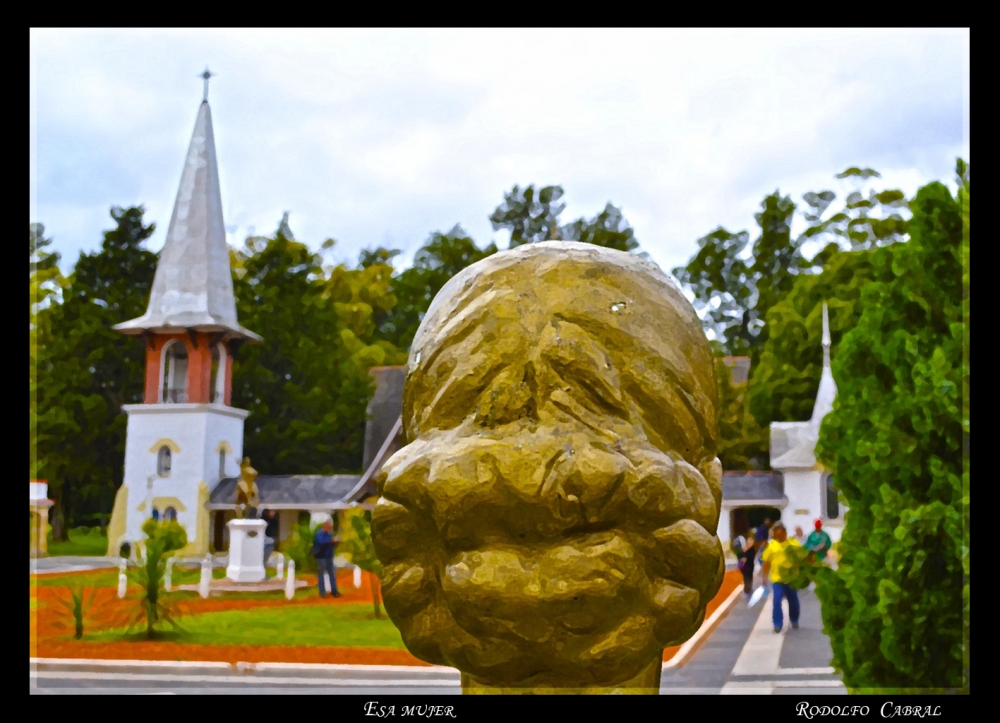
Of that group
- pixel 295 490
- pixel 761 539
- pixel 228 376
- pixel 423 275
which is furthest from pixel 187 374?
pixel 761 539

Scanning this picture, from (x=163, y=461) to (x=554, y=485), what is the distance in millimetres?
21336

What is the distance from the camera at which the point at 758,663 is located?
33.9 ft

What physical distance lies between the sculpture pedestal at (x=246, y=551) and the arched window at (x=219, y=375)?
5077mm

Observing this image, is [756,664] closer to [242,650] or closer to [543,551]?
[242,650]

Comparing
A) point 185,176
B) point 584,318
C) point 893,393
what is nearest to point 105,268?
point 185,176

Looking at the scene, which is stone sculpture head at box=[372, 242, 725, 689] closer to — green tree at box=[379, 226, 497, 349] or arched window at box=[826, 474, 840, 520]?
arched window at box=[826, 474, 840, 520]

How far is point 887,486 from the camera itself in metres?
5.51

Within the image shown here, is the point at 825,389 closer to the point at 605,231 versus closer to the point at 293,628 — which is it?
the point at 605,231

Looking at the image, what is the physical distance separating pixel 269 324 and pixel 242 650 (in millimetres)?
14800

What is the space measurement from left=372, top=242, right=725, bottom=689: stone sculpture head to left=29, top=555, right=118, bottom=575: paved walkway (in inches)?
715

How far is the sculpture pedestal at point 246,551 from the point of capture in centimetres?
1767

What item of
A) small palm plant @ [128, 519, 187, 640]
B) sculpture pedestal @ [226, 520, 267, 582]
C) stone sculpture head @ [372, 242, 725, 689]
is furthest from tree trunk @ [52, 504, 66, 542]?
stone sculpture head @ [372, 242, 725, 689]

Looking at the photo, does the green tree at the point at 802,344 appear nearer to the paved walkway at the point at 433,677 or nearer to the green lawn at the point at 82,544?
the paved walkway at the point at 433,677

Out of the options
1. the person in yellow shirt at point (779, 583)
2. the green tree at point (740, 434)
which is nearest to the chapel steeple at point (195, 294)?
the green tree at point (740, 434)
